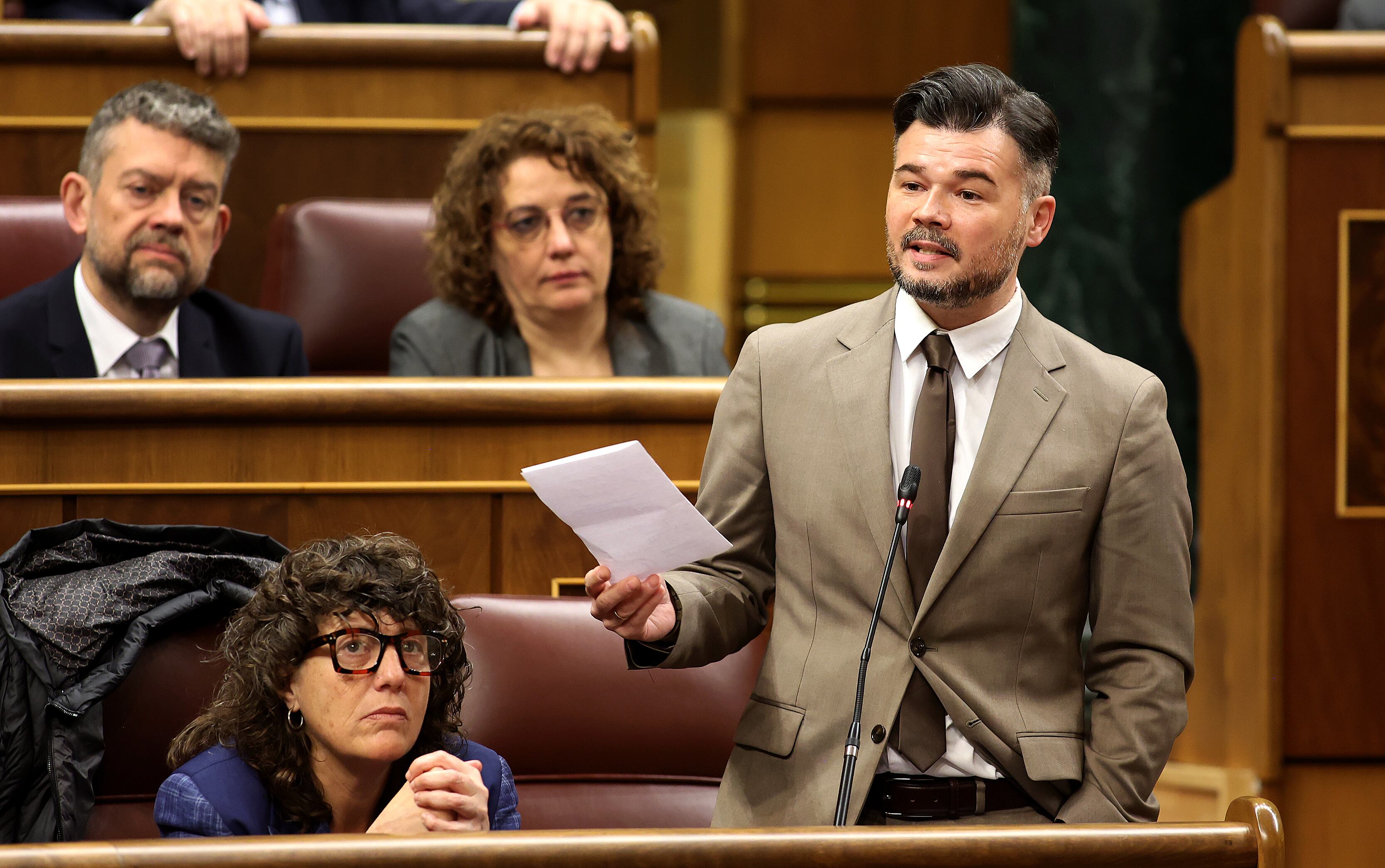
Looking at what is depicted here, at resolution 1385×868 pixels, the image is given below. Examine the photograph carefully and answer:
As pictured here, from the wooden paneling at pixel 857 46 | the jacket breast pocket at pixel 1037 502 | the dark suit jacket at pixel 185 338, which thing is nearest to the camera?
the jacket breast pocket at pixel 1037 502

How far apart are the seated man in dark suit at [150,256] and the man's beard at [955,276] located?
2.82 ft

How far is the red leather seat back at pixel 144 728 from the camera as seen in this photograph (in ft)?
3.44

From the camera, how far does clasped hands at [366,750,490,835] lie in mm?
963

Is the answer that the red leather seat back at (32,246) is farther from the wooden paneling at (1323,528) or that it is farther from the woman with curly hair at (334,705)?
the wooden paneling at (1323,528)

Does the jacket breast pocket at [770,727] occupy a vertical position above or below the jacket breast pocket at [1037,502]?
below

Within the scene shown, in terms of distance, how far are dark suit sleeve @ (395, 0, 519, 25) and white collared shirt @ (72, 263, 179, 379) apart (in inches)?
26.5

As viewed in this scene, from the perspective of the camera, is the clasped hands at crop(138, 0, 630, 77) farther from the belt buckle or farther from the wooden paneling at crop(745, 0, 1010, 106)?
the belt buckle

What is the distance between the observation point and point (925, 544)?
3.15 feet

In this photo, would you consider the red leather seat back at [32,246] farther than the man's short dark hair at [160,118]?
Yes

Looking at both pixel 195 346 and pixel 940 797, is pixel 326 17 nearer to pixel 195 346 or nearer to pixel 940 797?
pixel 195 346

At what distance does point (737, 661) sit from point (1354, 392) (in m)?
0.87

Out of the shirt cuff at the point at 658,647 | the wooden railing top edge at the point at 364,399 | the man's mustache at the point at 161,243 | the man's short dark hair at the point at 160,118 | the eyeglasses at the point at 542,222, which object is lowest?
the shirt cuff at the point at 658,647

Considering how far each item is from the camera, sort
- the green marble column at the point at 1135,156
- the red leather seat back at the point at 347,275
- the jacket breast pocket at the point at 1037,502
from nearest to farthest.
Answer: the jacket breast pocket at the point at 1037,502
the red leather seat back at the point at 347,275
the green marble column at the point at 1135,156

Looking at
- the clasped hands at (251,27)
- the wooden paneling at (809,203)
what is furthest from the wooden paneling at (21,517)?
the wooden paneling at (809,203)
